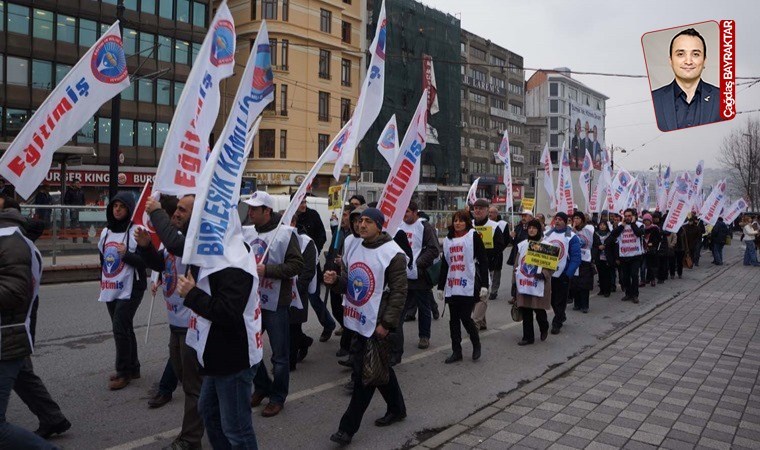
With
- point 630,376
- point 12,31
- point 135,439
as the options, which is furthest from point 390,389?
point 12,31

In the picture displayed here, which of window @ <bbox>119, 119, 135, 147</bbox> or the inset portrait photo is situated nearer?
the inset portrait photo

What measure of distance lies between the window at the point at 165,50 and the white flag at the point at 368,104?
35.5 meters

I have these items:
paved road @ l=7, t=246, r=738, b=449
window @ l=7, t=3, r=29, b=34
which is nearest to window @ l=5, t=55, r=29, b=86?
window @ l=7, t=3, r=29, b=34

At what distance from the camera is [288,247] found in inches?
217

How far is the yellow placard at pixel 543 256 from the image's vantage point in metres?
8.34

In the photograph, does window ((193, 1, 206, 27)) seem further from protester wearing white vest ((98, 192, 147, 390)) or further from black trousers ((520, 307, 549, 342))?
protester wearing white vest ((98, 192, 147, 390))

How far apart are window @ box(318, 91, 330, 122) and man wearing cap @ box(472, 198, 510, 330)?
3394 cm

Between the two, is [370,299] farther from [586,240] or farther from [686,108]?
[586,240]

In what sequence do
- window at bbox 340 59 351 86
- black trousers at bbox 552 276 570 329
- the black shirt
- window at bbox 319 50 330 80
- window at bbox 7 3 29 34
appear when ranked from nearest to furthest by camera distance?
the black shirt < black trousers at bbox 552 276 570 329 < window at bbox 7 3 29 34 < window at bbox 319 50 330 80 < window at bbox 340 59 351 86

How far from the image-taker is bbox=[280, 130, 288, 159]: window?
4197 cm

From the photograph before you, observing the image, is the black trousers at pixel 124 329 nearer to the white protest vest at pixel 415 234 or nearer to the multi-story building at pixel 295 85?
the white protest vest at pixel 415 234

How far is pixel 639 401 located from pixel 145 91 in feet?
129

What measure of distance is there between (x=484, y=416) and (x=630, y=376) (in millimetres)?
2368

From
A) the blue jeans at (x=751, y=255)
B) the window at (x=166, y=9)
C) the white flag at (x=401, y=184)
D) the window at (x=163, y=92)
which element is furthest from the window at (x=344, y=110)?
the white flag at (x=401, y=184)
